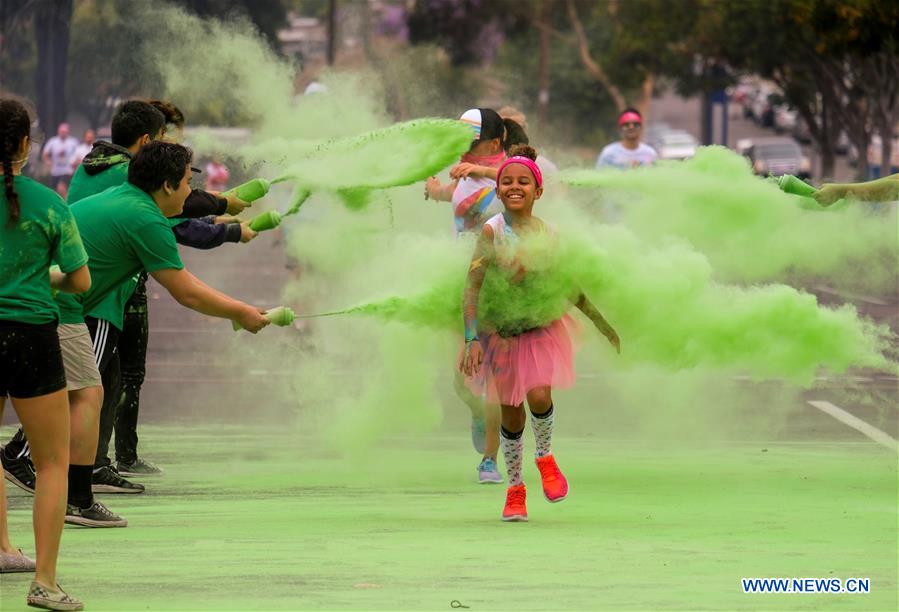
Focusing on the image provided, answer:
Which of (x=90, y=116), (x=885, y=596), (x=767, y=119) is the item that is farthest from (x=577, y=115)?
(x=885, y=596)

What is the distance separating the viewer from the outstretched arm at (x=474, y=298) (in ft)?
26.2

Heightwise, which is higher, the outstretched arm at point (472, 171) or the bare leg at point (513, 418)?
the outstretched arm at point (472, 171)

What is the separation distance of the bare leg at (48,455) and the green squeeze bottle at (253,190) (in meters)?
2.85

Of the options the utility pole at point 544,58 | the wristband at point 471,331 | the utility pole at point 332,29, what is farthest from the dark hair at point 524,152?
the utility pole at point 544,58

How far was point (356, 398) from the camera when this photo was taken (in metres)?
9.95

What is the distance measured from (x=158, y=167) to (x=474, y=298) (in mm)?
1553

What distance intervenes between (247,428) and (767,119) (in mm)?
75511

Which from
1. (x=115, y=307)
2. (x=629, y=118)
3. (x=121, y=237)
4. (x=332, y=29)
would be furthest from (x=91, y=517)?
(x=332, y=29)

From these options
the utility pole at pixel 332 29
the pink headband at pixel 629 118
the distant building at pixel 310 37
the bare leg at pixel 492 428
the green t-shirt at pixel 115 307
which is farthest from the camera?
the distant building at pixel 310 37

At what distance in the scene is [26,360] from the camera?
20.4ft

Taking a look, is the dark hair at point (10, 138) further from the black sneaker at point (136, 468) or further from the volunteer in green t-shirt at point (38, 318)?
the black sneaker at point (136, 468)

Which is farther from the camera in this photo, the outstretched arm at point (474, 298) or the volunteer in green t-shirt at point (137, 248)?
the outstretched arm at point (474, 298)

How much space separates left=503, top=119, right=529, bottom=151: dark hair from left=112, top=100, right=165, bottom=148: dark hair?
6.34ft

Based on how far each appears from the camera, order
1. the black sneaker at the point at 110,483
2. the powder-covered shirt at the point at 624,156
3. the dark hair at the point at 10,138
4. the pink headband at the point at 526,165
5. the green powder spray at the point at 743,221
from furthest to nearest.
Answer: the powder-covered shirt at the point at 624,156
the green powder spray at the point at 743,221
the black sneaker at the point at 110,483
the pink headband at the point at 526,165
the dark hair at the point at 10,138
